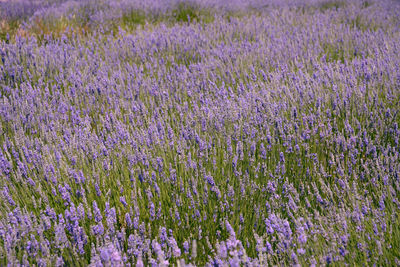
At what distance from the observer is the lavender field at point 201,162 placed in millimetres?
1493

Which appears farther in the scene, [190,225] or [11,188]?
[11,188]

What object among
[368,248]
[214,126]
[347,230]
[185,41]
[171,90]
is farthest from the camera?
[185,41]

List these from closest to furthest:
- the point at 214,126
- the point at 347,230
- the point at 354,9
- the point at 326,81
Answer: the point at 347,230 < the point at 214,126 < the point at 326,81 < the point at 354,9

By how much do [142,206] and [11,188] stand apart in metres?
0.81

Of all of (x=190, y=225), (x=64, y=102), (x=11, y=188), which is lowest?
(x=190, y=225)

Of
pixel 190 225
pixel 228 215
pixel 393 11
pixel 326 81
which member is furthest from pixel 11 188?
pixel 393 11

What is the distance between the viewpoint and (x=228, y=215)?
1855 millimetres

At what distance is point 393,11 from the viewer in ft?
20.9

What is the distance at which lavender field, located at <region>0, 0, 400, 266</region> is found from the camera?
58.8 inches

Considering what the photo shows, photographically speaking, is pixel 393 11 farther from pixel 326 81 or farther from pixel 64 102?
pixel 64 102

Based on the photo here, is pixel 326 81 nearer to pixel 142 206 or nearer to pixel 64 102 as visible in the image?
pixel 142 206

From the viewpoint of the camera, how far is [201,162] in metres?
1.99

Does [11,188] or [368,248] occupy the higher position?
[11,188]

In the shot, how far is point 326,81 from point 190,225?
186 centimetres
